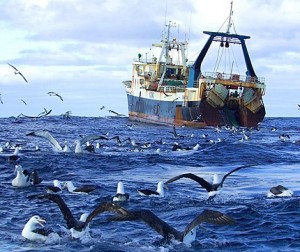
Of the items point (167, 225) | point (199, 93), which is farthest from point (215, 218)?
point (199, 93)

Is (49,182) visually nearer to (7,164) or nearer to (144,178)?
(144,178)

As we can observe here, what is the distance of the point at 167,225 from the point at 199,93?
55.9 meters

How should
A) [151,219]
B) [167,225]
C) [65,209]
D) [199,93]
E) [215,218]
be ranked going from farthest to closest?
[199,93] < [65,209] < [167,225] < [151,219] < [215,218]

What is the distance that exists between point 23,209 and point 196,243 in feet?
19.4

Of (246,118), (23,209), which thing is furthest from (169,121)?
(23,209)

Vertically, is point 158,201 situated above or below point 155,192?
below

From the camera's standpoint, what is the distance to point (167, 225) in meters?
13.6

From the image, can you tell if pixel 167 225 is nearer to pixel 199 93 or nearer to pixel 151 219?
pixel 151 219

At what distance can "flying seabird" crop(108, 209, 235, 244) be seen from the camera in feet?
40.9

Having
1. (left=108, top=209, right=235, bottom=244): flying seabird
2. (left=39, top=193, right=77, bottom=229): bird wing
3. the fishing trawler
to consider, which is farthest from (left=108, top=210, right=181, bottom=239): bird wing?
the fishing trawler

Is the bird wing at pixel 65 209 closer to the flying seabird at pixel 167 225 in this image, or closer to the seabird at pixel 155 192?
the flying seabird at pixel 167 225

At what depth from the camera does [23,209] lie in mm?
18438

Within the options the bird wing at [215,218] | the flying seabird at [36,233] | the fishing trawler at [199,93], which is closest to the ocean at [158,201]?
the flying seabird at [36,233]

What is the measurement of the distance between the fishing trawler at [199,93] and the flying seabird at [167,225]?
2147 inches
